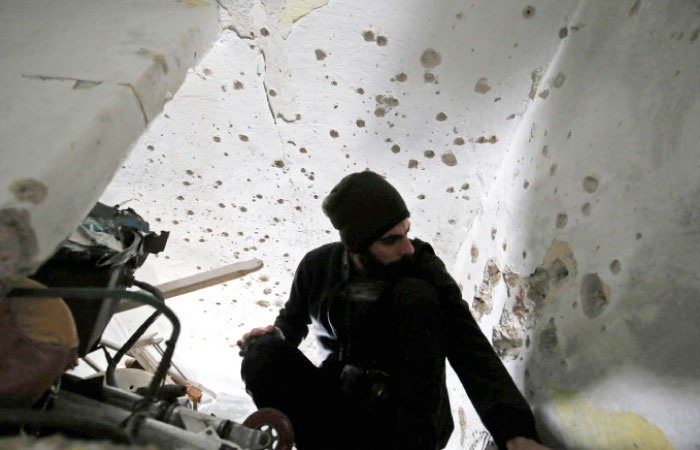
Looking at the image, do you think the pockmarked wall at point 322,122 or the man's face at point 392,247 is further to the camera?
the pockmarked wall at point 322,122

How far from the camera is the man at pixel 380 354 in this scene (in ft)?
2.18

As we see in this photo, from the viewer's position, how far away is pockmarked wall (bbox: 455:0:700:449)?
1.74ft

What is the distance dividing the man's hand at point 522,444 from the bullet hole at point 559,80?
0.79 meters

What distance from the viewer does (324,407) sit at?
791 mm

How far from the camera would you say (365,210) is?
89 centimetres

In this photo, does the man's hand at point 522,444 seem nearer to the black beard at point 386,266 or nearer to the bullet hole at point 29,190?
the black beard at point 386,266

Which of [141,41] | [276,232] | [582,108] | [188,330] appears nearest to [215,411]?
[188,330]

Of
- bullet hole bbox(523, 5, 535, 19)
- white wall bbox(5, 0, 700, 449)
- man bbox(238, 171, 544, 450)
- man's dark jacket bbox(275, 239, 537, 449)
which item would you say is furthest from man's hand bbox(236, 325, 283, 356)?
bullet hole bbox(523, 5, 535, 19)

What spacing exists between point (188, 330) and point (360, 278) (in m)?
1.49

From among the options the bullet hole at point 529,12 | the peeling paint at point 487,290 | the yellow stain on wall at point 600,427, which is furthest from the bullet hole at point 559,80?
the yellow stain on wall at point 600,427

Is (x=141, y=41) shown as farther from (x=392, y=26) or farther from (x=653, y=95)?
(x=653, y=95)

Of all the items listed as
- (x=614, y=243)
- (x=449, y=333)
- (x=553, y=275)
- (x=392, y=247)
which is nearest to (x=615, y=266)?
(x=614, y=243)

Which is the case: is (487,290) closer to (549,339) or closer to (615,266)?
(549,339)

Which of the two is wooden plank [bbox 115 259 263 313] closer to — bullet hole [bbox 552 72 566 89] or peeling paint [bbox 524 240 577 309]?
peeling paint [bbox 524 240 577 309]
